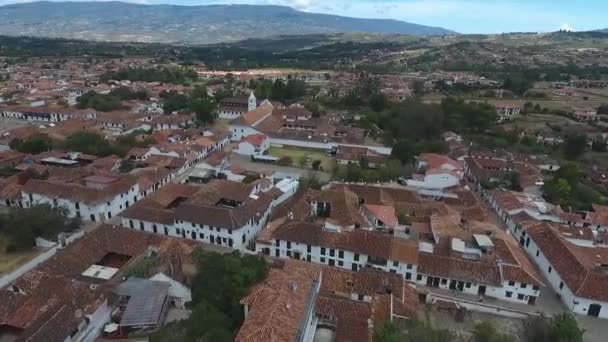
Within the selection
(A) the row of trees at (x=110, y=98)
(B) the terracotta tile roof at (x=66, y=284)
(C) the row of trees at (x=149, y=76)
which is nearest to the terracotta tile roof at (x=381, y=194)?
(B) the terracotta tile roof at (x=66, y=284)

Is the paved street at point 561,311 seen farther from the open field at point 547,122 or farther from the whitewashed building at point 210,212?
the open field at point 547,122

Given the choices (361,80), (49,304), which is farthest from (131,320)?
(361,80)

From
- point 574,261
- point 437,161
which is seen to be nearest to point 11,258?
point 574,261

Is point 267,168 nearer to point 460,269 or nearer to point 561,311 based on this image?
point 460,269

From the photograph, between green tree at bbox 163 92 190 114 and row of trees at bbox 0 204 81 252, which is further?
green tree at bbox 163 92 190 114

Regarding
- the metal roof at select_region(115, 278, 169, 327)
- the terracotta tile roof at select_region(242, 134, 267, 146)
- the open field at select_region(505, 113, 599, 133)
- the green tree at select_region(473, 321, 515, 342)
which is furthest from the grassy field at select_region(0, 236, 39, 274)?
the open field at select_region(505, 113, 599, 133)

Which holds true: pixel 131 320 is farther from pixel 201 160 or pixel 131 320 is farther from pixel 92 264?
pixel 201 160

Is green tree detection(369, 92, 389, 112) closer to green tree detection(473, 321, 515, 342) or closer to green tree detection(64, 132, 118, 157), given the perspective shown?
green tree detection(64, 132, 118, 157)
